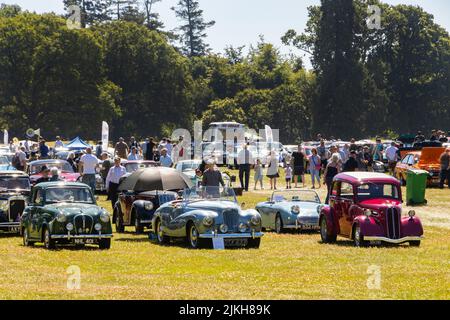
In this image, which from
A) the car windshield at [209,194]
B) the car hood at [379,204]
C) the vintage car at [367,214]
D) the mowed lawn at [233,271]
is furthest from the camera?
the car windshield at [209,194]

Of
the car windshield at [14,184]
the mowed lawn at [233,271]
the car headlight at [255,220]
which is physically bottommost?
the mowed lawn at [233,271]

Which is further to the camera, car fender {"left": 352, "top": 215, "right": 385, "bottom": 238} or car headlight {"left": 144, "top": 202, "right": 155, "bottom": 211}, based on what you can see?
car headlight {"left": 144, "top": 202, "right": 155, "bottom": 211}

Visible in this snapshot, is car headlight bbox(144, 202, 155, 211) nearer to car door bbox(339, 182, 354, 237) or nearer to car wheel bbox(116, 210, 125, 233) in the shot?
car wheel bbox(116, 210, 125, 233)

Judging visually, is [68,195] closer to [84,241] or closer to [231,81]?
[84,241]

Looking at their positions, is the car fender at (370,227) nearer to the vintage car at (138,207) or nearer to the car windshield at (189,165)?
the vintage car at (138,207)

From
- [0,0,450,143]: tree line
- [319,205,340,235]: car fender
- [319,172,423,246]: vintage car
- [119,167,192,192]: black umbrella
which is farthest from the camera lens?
[0,0,450,143]: tree line

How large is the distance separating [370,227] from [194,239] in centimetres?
380

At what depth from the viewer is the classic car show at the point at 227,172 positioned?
17000 millimetres

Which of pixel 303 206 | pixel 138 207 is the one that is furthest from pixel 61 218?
pixel 303 206

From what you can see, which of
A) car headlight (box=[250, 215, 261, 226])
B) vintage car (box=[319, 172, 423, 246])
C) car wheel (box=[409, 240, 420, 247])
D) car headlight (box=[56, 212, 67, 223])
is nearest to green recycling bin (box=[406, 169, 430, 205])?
vintage car (box=[319, 172, 423, 246])

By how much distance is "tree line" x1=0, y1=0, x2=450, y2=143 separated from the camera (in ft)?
310

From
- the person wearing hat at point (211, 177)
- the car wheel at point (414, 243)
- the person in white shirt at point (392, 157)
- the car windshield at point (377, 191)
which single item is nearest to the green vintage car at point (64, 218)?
the person wearing hat at point (211, 177)

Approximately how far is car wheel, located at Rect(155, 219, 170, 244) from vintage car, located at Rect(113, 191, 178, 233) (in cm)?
223

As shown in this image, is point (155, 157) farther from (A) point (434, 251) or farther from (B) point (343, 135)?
(B) point (343, 135)
